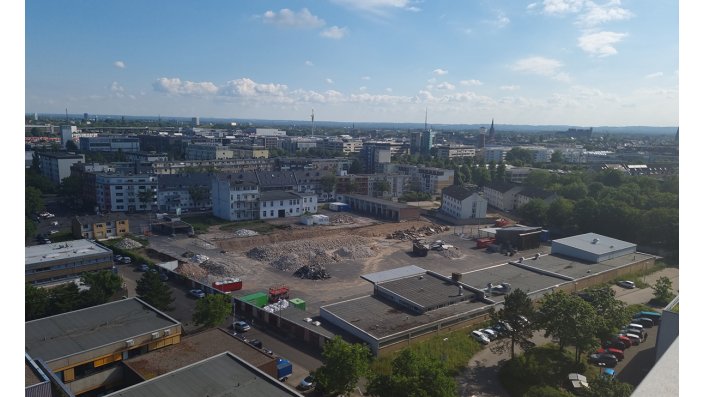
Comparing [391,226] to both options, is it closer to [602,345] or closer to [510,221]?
[510,221]

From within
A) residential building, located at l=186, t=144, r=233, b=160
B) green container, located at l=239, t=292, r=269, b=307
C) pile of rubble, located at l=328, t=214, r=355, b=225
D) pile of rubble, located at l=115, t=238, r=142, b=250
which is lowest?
green container, located at l=239, t=292, r=269, b=307

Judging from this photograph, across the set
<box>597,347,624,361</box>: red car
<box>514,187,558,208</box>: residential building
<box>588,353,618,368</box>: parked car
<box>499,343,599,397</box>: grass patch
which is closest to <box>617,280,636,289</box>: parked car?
<box>597,347,624,361</box>: red car

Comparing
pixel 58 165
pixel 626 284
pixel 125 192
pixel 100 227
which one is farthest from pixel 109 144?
pixel 626 284

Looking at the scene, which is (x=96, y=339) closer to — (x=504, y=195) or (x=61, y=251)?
(x=61, y=251)

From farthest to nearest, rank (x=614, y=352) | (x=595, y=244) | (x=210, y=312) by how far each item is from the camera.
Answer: (x=595, y=244) < (x=210, y=312) < (x=614, y=352)

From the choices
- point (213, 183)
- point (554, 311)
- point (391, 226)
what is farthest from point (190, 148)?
point (554, 311)

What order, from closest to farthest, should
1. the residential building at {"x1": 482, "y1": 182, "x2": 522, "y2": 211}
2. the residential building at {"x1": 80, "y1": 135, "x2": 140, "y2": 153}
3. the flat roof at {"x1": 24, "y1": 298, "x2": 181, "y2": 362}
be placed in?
1. the flat roof at {"x1": 24, "y1": 298, "x2": 181, "y2": 362}
2. the residential building at {"x1": 482, "y1": 182, "x2": 522, "y2": 211}
3. the residential building at {"x1": 80, "y1": 135, "x2": 140, "y2": 153}

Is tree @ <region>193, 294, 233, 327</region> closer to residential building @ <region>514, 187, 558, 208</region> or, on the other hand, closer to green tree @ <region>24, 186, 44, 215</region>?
green tree @ <region>24, 186, 44, 215</region>
